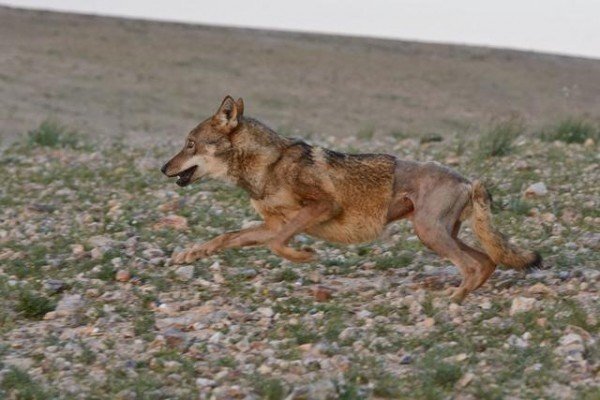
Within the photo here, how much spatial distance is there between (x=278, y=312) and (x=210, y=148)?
1575 mm

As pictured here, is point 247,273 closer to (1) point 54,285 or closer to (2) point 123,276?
(2) point 123,276

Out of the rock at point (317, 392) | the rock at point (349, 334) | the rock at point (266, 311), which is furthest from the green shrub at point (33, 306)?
the rock at point (317, 392)

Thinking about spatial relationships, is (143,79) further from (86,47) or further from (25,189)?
(25,189)

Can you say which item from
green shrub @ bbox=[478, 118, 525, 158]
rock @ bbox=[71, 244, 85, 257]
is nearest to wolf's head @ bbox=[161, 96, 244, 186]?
rock @ bbox=[71, 244, 85, 257]

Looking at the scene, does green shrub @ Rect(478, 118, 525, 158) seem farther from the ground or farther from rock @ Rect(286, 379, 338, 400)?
rock @ Rect(286, 379, 338, 400)

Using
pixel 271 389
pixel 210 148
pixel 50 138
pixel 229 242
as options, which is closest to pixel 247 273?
pixel 229 242

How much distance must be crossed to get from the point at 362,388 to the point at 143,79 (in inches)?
1073

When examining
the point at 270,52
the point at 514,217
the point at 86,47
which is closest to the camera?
the point at 514,217

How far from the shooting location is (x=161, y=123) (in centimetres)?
2631

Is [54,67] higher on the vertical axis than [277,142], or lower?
lower

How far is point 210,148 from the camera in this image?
346 inches

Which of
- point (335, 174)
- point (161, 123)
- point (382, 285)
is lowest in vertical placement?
point (161, 123)

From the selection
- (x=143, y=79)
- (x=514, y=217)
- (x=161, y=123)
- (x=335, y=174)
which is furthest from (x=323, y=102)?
(x=335, y=174)

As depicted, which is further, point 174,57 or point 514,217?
point 174,57
